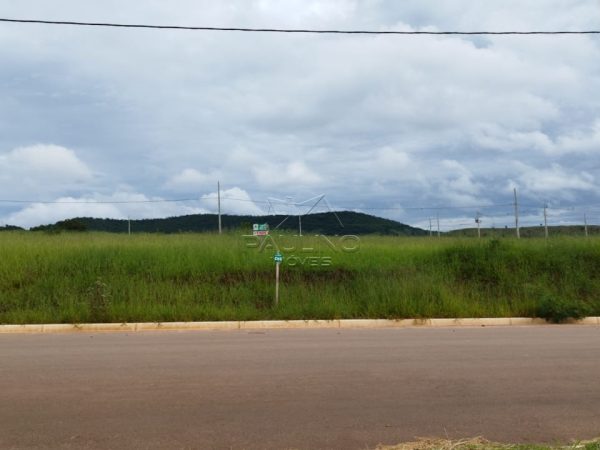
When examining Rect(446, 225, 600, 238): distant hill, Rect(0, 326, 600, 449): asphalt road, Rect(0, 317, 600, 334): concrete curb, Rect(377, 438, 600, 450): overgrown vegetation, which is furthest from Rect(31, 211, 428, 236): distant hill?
Rect(377, 438, 600, 450): overgrown vegetation

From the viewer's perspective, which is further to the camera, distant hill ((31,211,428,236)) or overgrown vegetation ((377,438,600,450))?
distant hill ((31,211,428,236))

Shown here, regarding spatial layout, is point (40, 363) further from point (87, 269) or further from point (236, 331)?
point (87, 269)

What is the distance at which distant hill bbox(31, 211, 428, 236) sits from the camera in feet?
79.7

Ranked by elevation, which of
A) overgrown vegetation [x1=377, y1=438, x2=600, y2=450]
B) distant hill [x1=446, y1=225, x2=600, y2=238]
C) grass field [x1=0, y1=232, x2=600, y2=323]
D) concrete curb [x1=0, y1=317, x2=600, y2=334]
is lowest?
overgrown vegetation [x1=377, y1=438, x2=600, y2=450]

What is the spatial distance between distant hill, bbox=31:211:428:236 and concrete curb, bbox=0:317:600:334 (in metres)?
9.05

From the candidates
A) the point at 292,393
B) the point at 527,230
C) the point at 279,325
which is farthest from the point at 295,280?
the point at 527,230

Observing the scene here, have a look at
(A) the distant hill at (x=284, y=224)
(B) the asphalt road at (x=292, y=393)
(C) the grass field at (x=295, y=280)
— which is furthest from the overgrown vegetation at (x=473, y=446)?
(A) the distant hill at (x=284, y=224)

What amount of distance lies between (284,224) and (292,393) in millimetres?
17365

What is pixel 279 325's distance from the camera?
14.4 meters

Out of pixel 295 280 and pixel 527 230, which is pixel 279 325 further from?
pixel 527 230

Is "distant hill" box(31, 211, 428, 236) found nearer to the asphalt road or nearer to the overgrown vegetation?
the asphalt road

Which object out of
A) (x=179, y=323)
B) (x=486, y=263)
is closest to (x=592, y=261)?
(x=486, y=263)

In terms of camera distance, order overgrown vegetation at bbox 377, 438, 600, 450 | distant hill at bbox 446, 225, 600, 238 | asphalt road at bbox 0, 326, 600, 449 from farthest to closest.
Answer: distant hill at bbox 446, 225, 600, 238 < asphalt road at bbox 0, 326, 600, 449 < overgrown vegetation at bbox 377, 438, 600, 450

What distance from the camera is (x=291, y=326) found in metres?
14.3
